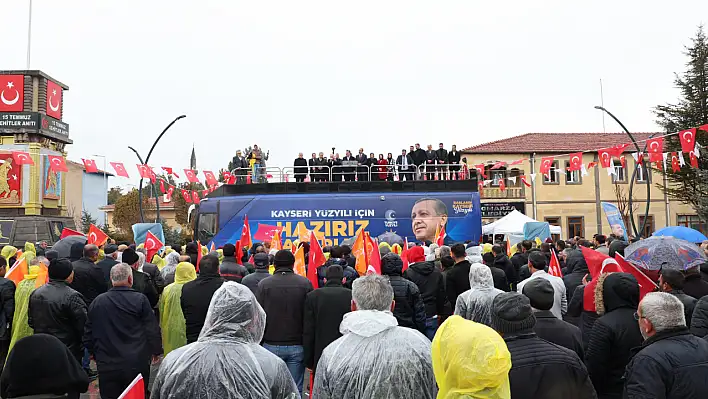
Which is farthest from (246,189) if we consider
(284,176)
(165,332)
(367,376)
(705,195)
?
(705,195)

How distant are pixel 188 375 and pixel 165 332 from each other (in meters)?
4.00

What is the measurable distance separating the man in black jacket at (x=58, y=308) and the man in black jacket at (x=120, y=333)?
0.59m

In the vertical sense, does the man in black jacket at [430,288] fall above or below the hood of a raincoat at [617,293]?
below

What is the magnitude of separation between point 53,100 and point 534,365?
4669 cm

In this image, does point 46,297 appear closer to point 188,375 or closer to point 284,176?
point 188,375

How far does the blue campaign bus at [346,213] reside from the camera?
20.2m

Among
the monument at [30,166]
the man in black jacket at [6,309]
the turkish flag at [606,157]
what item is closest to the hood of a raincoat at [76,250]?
the man in black jacket at [6,309]

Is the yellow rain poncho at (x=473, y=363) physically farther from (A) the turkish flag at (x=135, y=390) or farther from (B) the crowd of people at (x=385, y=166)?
(B) the crowd of people at (x=385, y=166)

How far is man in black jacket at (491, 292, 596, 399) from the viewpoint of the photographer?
3059mm

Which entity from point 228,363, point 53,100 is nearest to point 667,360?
point 228,363

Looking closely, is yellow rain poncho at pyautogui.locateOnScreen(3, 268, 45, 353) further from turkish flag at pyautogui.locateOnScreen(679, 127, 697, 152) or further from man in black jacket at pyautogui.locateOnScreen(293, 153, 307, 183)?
turkish flag at pyautogui.locateOnScreen(679, 127, 697, 152)

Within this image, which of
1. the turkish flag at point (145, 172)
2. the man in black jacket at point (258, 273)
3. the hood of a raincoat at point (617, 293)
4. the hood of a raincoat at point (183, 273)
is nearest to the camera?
the hood of a raincoat at point (617, 293)

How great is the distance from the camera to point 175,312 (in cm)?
652

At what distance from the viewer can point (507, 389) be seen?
2746mm
